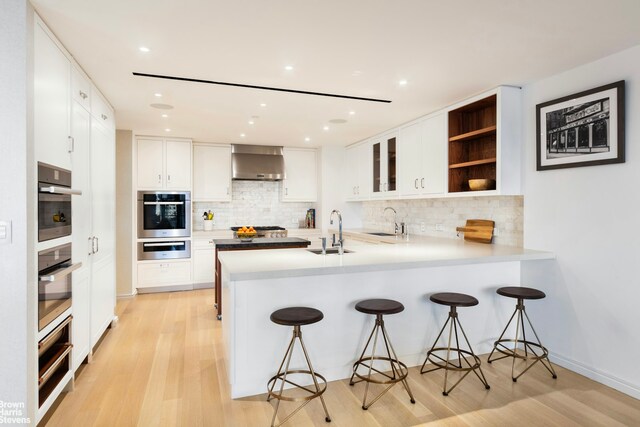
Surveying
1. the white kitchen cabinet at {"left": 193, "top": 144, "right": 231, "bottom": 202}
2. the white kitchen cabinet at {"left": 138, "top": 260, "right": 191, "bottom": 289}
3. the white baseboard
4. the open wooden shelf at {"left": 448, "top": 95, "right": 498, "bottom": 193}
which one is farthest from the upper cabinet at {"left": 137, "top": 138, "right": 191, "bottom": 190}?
the white baseboard

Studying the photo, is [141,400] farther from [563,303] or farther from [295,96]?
[563,303]

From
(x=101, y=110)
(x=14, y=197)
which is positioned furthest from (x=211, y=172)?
(x=14, y=197)

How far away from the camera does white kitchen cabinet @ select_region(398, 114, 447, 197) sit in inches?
158

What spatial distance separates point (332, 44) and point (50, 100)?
5.82 feet

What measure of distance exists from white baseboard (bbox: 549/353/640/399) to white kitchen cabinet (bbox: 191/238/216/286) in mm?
4496

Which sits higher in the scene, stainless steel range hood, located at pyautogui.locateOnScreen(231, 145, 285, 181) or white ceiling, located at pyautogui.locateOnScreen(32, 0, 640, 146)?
white ceiling, located at pyautogui.locateOnScreen(32, 0, 640, 146)

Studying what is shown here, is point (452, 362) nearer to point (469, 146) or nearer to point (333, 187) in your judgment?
point (469, 146)

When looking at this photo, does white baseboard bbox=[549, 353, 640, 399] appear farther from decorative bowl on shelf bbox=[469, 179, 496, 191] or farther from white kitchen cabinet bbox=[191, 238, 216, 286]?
white kitchen cabinet bbox=[191, 238, 216, 286]

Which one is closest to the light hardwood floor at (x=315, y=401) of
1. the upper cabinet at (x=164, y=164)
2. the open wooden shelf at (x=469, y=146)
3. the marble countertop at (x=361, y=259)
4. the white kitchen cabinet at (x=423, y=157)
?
the marble countertop at (x=361, y=259)

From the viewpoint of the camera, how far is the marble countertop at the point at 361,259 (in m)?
2.46

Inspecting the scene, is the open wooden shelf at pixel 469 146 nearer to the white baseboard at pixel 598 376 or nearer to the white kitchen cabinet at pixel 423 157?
the white kitchen cabinet at pixel 423 157

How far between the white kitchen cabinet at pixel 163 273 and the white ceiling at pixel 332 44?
2561mm

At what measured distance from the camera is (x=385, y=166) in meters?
5.14

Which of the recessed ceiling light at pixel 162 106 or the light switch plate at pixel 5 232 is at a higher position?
the recessed ceiling light at pixel 162 106
